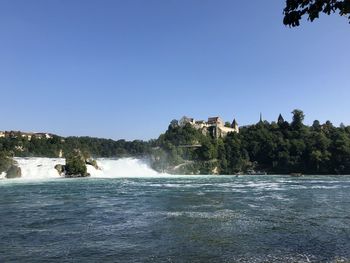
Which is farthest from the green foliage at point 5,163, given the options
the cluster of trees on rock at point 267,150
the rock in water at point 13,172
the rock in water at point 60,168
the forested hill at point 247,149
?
the cluster of trees on rock at point 267,150

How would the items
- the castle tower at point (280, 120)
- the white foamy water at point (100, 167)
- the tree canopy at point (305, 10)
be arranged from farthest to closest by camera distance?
the castle tower at point (280, 120) → the white foamy water at point (100, 167) → the tree canopy at point (305, 10)

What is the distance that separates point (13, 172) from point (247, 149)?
56911mm

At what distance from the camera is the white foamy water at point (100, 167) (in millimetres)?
66000

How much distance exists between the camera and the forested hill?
91125mm

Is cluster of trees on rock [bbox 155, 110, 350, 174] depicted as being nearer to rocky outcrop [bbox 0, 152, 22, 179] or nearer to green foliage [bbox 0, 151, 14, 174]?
rocky outcrop [bbox 0, 152, 22, 179]

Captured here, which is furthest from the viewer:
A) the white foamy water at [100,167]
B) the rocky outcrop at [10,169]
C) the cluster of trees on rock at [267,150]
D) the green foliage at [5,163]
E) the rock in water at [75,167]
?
the cluster of trees on rock at [267,150]

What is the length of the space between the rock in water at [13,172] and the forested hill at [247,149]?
23502 millimetres

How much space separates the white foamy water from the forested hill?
5366mm

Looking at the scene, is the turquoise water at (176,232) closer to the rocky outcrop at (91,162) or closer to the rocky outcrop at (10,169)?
the rocky outcrop at (10,169)

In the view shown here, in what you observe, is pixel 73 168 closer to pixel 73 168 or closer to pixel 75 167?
pixel 73 168

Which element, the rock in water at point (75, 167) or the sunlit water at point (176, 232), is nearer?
the sunlit water at point (176, 232)

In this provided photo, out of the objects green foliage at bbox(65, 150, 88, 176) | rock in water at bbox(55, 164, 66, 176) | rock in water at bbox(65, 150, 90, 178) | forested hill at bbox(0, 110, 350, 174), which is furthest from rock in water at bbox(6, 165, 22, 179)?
forested hill at bbox(0, 110, 350, 174)

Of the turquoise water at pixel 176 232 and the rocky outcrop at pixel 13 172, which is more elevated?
the rocky outcrop at pixel 13 172

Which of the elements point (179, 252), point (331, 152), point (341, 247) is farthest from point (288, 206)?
point (331, 152)
